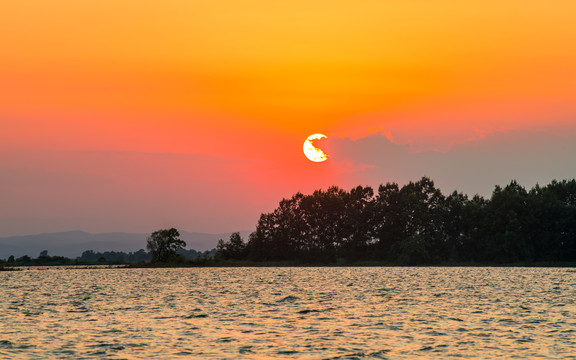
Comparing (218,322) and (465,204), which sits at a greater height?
(465,204)

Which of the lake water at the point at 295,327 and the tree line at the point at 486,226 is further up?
the tree line at the point at 486,226

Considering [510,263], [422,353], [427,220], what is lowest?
[422,353]

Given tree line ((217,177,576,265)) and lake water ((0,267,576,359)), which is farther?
tree line ((217,177,576,265))

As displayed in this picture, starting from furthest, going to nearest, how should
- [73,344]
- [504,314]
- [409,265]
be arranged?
1. [409,265]
2. [504,314]
3. [73,344]

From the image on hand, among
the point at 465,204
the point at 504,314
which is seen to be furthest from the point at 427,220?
the point at 504,314

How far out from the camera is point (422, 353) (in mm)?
34375

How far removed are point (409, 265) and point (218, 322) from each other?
5956 inches

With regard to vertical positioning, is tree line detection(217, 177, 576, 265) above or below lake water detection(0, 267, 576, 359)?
above

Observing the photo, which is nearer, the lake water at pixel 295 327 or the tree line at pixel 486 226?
the lake water at pixel 295 327

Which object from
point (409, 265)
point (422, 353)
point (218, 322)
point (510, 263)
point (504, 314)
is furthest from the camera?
point (409, 265)

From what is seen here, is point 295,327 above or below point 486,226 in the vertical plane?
below

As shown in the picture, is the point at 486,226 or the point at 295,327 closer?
the point at 295,327

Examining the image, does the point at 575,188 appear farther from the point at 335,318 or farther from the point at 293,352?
the point at 293,352

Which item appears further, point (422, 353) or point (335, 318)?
point (335, 318)
